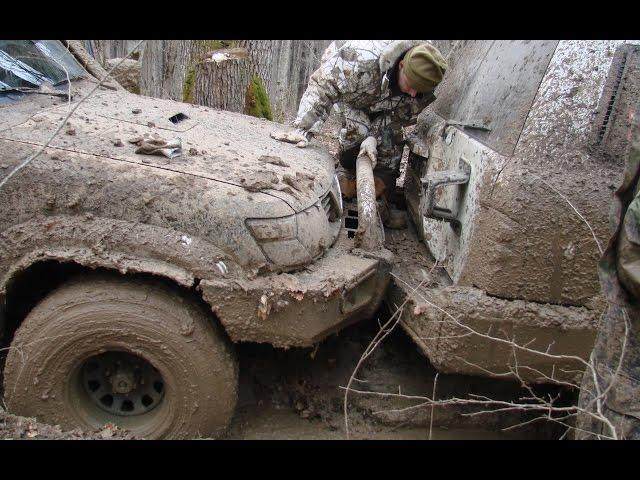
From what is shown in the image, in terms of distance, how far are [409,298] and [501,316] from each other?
1.60ft

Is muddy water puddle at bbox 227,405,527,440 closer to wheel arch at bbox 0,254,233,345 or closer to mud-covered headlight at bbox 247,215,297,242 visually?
wheel arch at bbox 0,254,233,345

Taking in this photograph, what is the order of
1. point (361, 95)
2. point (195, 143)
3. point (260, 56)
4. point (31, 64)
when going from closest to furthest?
point (195, 143) < point (31, 64) < point (361, 95) < point (260, 56)

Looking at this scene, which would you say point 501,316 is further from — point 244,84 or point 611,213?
point 244,84

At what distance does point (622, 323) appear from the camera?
2.37 meters

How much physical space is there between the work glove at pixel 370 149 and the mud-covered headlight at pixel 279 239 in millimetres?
1394

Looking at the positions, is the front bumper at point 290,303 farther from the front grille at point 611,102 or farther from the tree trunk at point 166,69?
the tree trunk at point 166,69

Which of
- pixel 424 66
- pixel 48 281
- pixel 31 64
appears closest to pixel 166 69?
pixel 31 64

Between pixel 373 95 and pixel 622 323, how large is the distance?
8.81 feet

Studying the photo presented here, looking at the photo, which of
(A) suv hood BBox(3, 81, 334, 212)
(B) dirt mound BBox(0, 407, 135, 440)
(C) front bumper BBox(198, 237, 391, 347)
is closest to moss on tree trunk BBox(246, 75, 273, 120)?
(A) suv hood BBox(3, 81, 334, 212)

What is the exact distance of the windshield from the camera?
377cm

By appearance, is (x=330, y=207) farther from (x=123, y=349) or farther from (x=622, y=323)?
(x=622, y=323)

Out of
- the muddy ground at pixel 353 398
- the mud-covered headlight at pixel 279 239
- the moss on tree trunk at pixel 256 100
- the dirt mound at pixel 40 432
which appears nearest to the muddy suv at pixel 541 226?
the muddy ground at pixel 353 398

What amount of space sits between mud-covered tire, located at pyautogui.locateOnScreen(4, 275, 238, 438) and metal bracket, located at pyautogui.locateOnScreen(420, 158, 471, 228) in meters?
1.33
